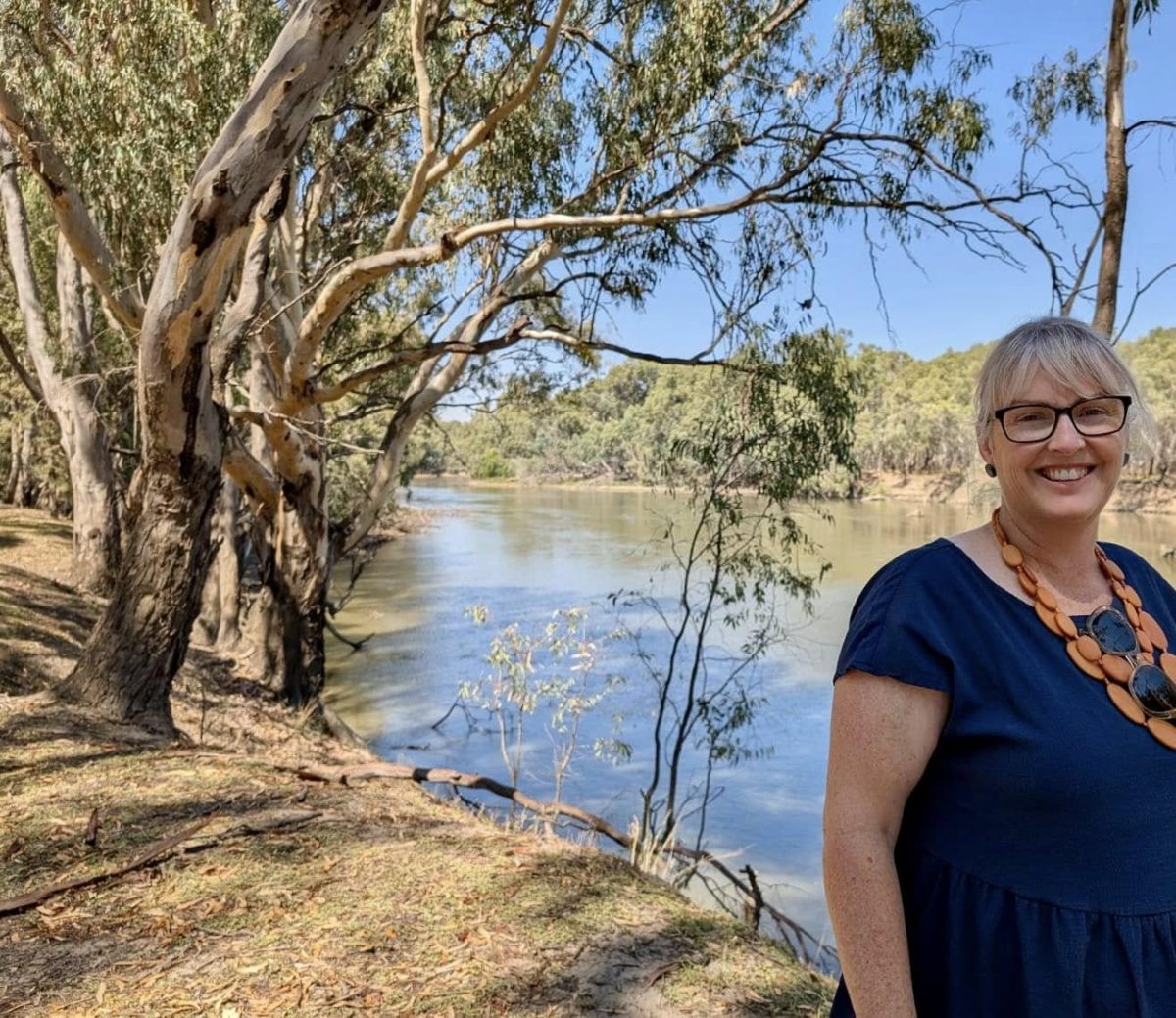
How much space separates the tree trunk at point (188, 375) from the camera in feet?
9.33

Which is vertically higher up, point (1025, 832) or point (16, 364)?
point (16, 364)

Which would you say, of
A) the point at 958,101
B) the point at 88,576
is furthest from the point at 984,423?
the point at 88,576

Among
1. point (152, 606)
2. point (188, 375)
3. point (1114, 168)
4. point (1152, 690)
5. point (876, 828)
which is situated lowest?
point (152, 606)

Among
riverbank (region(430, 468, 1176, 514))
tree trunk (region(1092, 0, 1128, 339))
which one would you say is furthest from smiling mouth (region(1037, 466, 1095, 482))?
riverbank (region(430, 468, 1176, 514))

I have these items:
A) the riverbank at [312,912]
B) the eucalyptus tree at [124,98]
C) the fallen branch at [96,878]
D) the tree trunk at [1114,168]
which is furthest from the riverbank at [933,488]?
the fallen branch at [96,878]

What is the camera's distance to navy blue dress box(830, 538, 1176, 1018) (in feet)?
2.50

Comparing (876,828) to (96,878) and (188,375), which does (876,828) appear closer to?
(96,878)

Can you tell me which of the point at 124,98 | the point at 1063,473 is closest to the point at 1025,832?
the point at 1063,473

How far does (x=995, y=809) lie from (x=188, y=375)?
9.80ft

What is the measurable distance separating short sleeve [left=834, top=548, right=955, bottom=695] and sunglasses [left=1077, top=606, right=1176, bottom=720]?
5.5 inches

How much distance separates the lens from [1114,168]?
3121 mm

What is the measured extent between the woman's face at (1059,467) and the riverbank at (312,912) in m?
1.16

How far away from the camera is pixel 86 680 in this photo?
3512 millimetres

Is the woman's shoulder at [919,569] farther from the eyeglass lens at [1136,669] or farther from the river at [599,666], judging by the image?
the river at [599,666]
